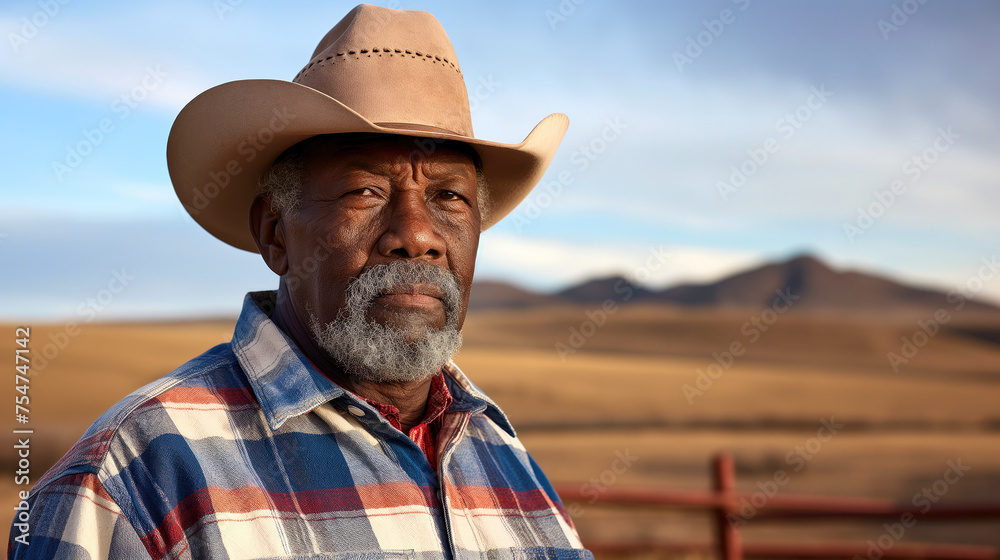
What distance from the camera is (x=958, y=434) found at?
23250 millimetres

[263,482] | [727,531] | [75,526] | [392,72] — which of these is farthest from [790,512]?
[75,526]

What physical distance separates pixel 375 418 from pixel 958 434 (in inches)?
1014

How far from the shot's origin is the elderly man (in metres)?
1.58

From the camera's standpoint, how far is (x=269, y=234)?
2215 millimetres

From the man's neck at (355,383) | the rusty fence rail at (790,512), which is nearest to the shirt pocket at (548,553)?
the man's neck at (355,383)

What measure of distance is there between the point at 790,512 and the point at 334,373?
4875 mm

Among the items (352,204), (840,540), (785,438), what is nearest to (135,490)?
(352,204)

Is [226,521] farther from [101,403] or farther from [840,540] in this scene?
[101,403]

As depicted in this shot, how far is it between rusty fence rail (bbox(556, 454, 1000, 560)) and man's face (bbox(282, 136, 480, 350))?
3516 mm

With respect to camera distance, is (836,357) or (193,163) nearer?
(193,163)

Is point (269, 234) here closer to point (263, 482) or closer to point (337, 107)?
point (337, 107)

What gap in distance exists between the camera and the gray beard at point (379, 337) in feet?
6.38

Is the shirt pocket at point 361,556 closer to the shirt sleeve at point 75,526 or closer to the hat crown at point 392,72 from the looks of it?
the shirt sleeve at point 75,526

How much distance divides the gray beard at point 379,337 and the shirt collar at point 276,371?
9cm
